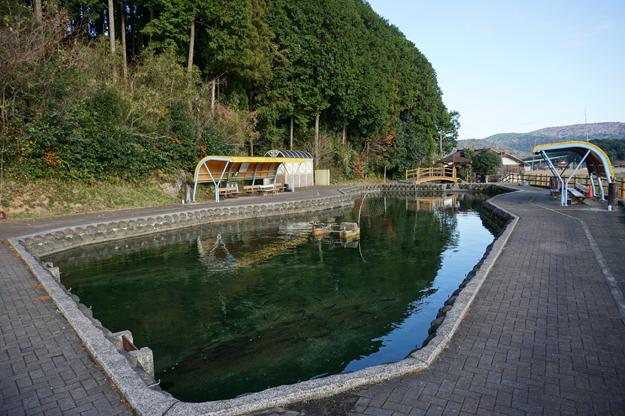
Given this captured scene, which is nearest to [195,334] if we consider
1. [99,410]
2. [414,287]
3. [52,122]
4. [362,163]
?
[99,410]

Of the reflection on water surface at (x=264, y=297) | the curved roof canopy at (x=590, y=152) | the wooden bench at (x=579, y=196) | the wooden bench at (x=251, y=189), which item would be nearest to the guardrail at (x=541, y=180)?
the curved roof canopy at (x=590, y=152)

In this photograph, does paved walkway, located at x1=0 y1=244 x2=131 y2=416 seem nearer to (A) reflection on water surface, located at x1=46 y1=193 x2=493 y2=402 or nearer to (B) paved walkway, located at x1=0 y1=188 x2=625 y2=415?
(B) paved walkway, located at x1=0 y1=188 x2=625 y2=415

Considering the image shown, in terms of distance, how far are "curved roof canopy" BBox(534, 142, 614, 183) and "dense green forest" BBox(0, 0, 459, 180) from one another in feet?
61.1

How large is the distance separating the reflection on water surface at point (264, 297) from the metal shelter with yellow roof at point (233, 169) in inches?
224

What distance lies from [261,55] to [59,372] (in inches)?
1068

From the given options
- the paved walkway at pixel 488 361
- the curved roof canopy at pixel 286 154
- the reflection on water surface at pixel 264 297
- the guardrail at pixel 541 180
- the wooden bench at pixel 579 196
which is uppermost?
the curved roof canopy at pixel 286 154

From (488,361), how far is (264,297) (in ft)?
17.5

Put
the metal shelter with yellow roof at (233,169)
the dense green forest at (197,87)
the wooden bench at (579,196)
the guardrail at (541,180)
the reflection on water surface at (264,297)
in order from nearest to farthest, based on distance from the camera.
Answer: the reflection on water surface at (264,297)
the dense green forest at (197,87)
the wooden bench at (579,196)
the metal shelter with yellow roof at (233,169)
the guardrail at (541,180)

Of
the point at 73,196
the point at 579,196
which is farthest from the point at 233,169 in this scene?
the point at 579,196

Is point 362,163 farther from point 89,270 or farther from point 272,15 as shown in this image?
point 89,270

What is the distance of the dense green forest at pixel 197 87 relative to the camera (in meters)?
16.0

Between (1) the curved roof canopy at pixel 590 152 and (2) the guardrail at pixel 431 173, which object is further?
(2) the guardrail at pixel 431 173

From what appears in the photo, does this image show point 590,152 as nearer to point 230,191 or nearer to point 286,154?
point 286,154

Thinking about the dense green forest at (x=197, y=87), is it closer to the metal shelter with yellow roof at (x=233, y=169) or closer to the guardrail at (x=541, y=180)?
the metal shelter with yellow roof at (x=233, y=169)
